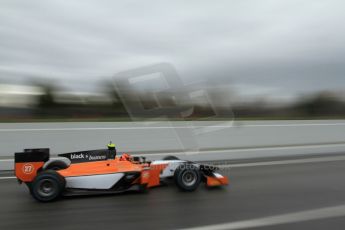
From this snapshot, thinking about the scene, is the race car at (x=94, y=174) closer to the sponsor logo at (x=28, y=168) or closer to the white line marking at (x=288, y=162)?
→ the sponsor logo at (x=28, y=168)

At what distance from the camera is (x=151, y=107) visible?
8.48 metres

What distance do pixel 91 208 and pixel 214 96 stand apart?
5.55 meters

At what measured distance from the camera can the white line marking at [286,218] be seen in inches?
181

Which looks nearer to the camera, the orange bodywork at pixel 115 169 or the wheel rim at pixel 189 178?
the orange bodywork at pixel 115 169

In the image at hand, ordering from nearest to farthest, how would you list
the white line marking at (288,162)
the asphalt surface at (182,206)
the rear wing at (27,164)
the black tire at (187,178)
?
the asphalt surface at (182,206) < the rear wing at (27,164) < the black tire at (187,178) < the white line marking at (288,162)

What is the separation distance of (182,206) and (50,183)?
84.6 inches

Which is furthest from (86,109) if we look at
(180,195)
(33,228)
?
(33,228)

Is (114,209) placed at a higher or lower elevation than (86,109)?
lower

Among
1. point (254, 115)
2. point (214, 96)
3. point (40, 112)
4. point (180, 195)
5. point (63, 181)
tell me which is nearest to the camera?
point (63, 181)

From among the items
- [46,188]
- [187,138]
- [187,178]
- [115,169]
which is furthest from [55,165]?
[187,138]

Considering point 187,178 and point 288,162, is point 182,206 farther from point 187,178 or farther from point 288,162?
point 288,162

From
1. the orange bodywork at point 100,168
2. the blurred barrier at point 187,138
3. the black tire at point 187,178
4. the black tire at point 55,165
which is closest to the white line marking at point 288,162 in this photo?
the blurred barrier at point 187,138

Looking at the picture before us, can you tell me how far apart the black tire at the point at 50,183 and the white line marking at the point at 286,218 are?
2.47 m

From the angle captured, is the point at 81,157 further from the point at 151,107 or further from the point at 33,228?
the point at 151,107
